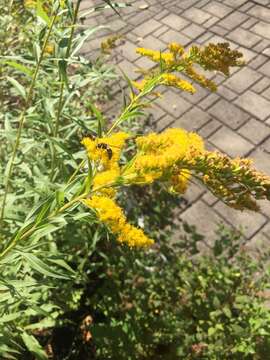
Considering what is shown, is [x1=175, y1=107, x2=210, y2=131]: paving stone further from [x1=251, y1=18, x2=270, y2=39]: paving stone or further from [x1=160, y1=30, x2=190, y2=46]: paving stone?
[x1=251, y1=18, x2=270, y2=39]: paving stone

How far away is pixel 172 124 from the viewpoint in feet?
16.2

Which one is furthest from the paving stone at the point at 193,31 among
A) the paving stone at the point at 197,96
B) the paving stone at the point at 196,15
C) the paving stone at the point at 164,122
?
the paving stone at the point at 164,122

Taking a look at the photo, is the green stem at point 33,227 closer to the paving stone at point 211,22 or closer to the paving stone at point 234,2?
the paving stone at point 211,22

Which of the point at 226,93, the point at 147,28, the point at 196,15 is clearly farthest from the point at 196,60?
the point at 196,15

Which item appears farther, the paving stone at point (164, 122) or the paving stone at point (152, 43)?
the paving stone at point (152, 43)

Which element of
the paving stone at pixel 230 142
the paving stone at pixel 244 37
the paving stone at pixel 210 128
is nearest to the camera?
the paving stone at pixel 230 142

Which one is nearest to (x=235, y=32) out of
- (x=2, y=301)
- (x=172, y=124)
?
(x=172, y=124)

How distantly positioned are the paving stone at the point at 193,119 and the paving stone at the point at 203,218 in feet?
3.35

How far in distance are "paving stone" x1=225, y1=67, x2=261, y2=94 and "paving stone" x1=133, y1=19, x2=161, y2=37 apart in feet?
5.14

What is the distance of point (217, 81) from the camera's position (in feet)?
17.5

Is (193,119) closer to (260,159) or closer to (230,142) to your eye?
(230,142)

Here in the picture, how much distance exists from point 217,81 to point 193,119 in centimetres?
74

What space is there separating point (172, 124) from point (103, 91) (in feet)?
2.87

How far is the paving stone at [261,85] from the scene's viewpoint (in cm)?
513
